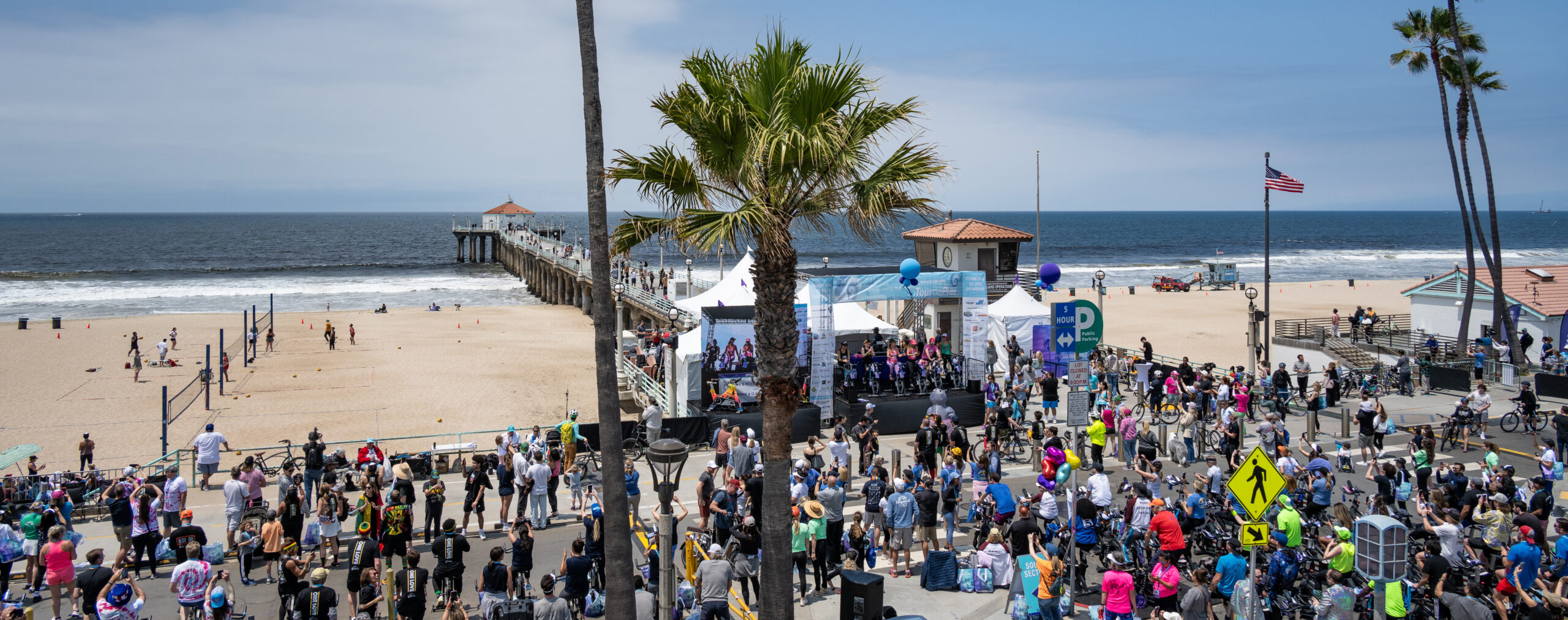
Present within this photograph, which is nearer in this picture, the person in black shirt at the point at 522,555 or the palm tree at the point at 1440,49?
the person in black shirt at the point at 522,555

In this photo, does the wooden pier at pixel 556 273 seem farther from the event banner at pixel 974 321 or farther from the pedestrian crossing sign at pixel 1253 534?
the pedestrian crossing sign at pixel 1253 534

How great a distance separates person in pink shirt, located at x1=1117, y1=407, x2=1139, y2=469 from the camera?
1600 cm

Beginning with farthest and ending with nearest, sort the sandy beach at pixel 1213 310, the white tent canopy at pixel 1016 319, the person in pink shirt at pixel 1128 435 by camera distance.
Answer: the sandy beach at pixel 1213 310, the white tent canopy at pixel 1016 319, the person in pink shirt at pixel 1128 435

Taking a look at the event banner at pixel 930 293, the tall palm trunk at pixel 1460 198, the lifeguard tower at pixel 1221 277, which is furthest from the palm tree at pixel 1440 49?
the lifeguard tower at pixel 1221 277

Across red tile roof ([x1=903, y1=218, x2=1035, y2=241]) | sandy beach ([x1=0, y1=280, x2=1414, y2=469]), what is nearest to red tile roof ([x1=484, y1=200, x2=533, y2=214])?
sandy beach ([x1=0, y1=280, x2=1414, y2=469])

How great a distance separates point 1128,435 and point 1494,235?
1891cm

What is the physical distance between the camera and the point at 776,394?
6844 mm

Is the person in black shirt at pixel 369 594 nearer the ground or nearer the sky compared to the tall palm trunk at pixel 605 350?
nearer the ground

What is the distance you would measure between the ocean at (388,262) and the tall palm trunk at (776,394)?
1.75ft

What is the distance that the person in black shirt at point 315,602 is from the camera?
→ 28.6 feet

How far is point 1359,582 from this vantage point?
9789 mm

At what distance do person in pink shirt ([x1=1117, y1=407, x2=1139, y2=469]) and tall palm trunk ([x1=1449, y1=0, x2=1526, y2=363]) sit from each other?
14497 mm

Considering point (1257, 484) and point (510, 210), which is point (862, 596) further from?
point (510, 210)

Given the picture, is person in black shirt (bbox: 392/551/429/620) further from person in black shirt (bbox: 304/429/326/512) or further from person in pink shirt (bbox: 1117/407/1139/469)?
person in pink shirt (bbox: 1117/407/1139/469)
